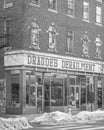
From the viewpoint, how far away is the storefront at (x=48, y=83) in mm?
30000

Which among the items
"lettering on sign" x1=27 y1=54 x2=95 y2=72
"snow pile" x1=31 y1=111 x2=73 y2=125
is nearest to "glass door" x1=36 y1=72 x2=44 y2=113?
"lettering on sign" x1=27 y1=54 x2=95 y2=72

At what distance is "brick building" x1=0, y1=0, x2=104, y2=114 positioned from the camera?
30.1 metres

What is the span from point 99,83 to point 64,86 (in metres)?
6.26

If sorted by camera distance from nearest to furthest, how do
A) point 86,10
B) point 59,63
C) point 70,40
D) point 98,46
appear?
point 59,63
point 70,40
point 86,10
point 98,46

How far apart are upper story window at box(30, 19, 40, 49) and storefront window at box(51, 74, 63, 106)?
3.60 m

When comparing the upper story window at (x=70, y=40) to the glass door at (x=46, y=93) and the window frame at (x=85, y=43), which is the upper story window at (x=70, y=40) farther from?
the glass door at (x=46, y=93)

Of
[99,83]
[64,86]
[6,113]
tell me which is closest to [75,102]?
[64,86]

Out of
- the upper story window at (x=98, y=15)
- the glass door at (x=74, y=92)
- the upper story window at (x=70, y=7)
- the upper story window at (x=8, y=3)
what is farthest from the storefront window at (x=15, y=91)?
the upper story window at (x=98, y=15)

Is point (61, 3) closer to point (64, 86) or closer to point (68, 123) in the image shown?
point (64, 86)

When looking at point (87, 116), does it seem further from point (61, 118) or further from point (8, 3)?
point (8, 3)

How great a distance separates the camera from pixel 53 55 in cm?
3281

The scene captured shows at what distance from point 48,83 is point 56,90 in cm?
132

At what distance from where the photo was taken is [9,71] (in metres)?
31.0

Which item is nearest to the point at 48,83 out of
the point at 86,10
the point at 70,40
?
the point at 70,40
